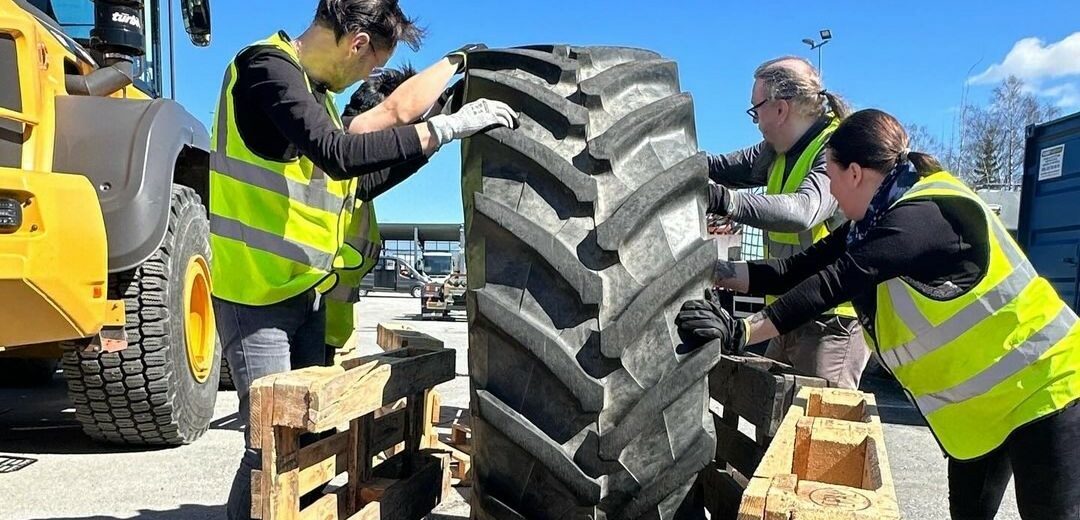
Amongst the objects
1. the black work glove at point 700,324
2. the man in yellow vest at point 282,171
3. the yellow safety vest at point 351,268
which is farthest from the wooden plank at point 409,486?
the black work glove at point 700,324

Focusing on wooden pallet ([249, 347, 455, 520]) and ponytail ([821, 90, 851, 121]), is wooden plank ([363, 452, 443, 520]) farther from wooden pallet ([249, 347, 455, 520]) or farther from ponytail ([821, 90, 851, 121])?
ponytail ([821, 90, 851, 121])

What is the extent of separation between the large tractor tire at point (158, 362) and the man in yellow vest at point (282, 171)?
5.26 ft

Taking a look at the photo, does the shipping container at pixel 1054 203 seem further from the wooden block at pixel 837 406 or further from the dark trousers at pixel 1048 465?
the wooden block at pixel 837 406

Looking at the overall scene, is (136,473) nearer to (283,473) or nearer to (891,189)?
(283,473)

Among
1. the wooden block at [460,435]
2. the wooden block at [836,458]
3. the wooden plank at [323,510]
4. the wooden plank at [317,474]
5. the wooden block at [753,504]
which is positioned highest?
the wooden block at [753,504]

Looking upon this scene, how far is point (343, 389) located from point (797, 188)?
168 centimetres

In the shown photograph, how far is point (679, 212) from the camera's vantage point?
173 cm

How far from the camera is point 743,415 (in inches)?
88.2

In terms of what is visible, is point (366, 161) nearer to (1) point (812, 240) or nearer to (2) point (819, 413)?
(2) point (819, 413)

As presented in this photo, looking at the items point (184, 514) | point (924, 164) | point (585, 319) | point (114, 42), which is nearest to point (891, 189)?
point (924, 164)

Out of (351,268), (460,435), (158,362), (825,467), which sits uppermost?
(351,268)

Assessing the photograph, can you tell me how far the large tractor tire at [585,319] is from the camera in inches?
62.1

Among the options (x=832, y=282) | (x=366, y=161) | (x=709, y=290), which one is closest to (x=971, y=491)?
(x=832, y=282)

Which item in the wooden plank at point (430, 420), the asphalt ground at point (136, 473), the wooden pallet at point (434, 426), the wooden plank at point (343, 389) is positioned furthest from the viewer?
the asphalt ground at point (136, 473)
